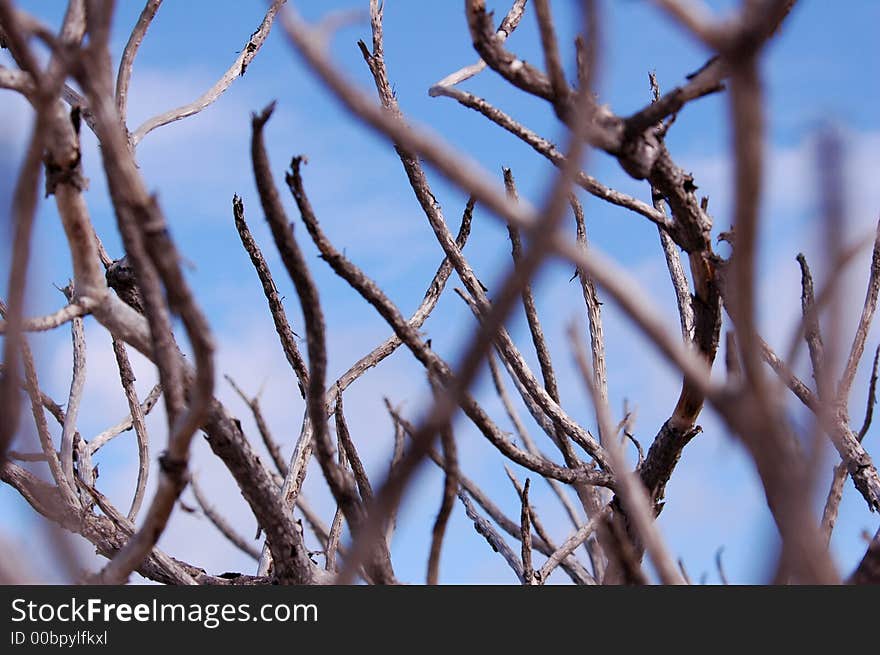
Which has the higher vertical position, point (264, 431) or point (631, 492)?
point (264, 431)

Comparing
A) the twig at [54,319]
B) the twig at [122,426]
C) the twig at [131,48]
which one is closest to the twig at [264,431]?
the twig at [122,426]

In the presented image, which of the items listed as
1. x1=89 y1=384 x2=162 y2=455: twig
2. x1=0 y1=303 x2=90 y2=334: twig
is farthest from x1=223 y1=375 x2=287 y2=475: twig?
x1=0 y1=303 x2=90 y2=334: twig

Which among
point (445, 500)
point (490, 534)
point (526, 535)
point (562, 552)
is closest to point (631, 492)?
point (445, 500)

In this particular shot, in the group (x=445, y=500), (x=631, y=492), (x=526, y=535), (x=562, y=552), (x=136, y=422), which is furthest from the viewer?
(x=136, y=422)

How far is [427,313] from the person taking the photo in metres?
3.31

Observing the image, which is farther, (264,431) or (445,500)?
(264,431)

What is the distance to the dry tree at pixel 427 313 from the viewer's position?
74 cm

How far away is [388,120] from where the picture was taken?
2.72ft

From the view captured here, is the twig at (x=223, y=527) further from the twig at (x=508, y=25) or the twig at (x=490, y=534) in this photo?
the twig at (x=508, y=25)

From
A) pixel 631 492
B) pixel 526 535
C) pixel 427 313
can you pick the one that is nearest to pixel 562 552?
pixel 526 535

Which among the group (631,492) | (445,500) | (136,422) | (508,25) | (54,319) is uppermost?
(508,25)

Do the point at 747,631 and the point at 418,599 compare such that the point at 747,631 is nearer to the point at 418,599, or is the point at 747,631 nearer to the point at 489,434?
the point at 418,599

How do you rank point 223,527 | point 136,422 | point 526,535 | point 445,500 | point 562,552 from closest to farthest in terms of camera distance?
point 445,500, point 526,535, point 562,552, point 136,422, point 223,527

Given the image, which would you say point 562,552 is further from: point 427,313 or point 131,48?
point 131,48
